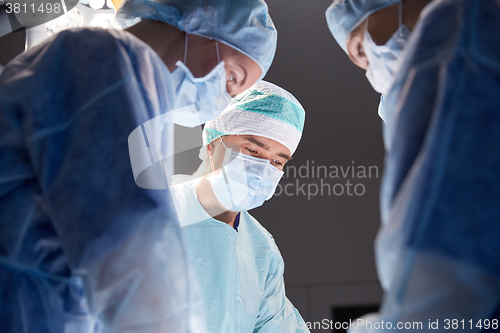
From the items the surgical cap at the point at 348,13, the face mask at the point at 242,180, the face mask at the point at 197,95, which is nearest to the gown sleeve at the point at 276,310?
the face mask at the point at 242,180

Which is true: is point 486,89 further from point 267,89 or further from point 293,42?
point 293,42

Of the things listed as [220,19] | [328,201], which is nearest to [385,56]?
[220,19]

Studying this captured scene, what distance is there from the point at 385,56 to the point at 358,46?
114 mm

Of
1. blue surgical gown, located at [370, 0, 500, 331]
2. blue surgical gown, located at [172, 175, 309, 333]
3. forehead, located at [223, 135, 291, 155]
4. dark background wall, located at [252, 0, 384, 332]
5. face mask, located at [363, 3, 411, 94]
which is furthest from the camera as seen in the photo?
dark background wall, located at [252, 0, 384, 332]

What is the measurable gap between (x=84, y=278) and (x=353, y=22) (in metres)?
0.93

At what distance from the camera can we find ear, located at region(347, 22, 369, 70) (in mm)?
1043

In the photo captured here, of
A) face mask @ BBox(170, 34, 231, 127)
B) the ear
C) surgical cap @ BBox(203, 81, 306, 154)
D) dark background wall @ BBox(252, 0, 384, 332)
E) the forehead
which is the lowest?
dark background wall @ BBox(252, 0, 384, 332)

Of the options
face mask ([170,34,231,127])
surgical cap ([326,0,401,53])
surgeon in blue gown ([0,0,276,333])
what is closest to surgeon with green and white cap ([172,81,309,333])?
face mask ([170,34,231,127])

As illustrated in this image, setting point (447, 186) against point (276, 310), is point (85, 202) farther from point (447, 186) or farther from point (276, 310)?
point (276, 310)

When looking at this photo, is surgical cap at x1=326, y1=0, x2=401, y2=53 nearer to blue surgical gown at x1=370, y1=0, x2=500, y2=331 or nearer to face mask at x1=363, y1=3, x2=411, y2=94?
face mask at x1=363, y1=3, x2=411, y2=94

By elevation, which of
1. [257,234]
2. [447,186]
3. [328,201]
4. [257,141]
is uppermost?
[447,186]

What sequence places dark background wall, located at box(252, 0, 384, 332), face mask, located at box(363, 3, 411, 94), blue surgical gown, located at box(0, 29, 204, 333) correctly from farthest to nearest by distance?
dark background wall, located at box(252, 0, 384, 332), face mask, located at box(363, 3, 411, 94), blue surgical gown, located at box(0, 29, 204, 333)

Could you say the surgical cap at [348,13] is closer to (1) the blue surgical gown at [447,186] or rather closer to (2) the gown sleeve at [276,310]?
(1) the blue surgical gown at [447,186]

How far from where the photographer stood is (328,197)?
264 cm
